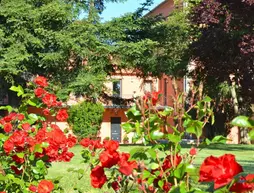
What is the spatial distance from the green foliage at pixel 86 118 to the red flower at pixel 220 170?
25774mm

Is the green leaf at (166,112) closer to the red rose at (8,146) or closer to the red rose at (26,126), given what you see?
the red rose at (8,146)

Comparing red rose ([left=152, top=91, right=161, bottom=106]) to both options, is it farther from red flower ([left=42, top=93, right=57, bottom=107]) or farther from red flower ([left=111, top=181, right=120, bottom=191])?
red flower ([left=42, top=93, right=57, bottom=107])

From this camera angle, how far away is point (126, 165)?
8.98ft

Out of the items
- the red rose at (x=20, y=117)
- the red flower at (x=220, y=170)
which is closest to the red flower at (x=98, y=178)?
the red flower at (x=220, y=170)

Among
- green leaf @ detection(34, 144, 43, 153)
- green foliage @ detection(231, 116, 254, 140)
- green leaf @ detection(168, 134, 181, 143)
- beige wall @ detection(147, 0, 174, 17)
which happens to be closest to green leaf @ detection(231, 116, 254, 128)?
green foliage @ detection(231, 116, 254, 140)

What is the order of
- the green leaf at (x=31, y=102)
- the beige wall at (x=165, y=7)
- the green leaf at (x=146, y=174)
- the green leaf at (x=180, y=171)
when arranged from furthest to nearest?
the beige wall at (x=165, y=7) → the green leaf at (x=31, y=102) → the green leaf at (x=146, y=174) → the green leaf at (x=180, y=171)

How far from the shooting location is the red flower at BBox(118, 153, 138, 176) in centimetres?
270

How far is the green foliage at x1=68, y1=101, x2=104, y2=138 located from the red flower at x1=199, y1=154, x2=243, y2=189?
25774mm

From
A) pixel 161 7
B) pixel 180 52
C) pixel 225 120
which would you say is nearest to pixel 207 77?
pixel 180 52

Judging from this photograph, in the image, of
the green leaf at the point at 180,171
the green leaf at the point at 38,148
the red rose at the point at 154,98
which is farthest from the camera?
the green leaf at the point at 38,148

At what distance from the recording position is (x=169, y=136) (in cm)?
280

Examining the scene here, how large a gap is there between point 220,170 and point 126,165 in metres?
0.85

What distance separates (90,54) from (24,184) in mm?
19608

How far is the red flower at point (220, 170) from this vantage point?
76.9 inches
